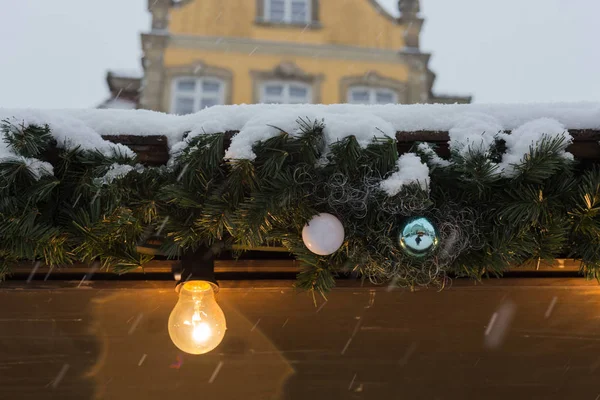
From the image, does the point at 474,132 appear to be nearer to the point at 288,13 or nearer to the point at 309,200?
the point at 309,200

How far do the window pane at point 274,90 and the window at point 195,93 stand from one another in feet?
2.96

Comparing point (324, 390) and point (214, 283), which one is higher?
point (214, 283)

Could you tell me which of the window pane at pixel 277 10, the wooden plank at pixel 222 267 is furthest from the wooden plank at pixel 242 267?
the window pane at pixel 277 10

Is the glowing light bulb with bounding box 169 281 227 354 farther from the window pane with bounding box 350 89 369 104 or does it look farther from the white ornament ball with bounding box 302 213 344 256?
the window pane with bounding box 350 89 369 104

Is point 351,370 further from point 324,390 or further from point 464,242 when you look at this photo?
point 464,242

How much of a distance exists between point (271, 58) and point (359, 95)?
196cm

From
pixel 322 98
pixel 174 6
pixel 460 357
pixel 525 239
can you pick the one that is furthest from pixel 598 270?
pixel 174 6

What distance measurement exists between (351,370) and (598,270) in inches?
56.0

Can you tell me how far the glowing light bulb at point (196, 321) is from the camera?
214 cm

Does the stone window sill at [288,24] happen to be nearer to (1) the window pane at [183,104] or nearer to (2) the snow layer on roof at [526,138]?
(1) the window pane at [183,104]

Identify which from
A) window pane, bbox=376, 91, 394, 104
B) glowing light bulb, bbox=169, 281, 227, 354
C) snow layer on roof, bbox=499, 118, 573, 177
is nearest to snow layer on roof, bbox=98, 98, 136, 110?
window pane, bbox=376, 91, 394, 104

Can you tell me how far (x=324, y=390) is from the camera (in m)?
3.18

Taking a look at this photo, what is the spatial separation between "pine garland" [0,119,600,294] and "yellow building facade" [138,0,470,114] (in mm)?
10808

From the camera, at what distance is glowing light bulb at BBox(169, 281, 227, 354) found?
7.03 ft
